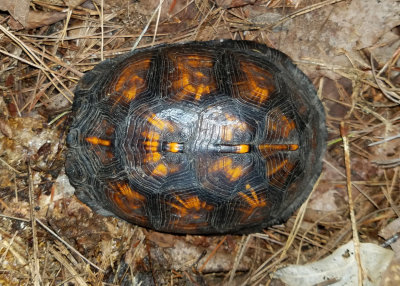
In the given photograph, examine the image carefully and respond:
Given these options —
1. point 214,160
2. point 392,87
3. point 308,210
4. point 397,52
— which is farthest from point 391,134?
point 214,160

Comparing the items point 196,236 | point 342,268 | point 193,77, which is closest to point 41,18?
point 193,77

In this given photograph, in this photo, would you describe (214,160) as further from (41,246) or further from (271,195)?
(41,246)

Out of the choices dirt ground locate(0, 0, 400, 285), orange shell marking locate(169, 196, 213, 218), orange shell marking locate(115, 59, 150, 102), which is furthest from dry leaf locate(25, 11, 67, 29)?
orange shell marking locate(169, 196, 213, 218)

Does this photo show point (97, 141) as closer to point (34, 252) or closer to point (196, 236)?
point (34, 252)

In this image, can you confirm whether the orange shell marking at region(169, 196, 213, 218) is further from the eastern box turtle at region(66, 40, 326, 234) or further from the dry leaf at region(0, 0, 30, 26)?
the dry leaf at region(0, 0, 30, 26)

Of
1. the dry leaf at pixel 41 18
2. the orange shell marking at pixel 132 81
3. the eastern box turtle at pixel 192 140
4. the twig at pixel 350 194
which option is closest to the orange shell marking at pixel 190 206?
the eastern box turtle at pixel 192 140

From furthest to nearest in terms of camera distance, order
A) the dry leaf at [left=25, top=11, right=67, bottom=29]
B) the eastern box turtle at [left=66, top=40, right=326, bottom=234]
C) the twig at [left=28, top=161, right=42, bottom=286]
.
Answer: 1. the dry leaf at [left=25, top=11, right=67, bottom=29]
2. the twig at [left=28, top=161, right=42, bottom=286]
3. the eastern box turtle at [left=66, top=40, right=326, bottom=234]

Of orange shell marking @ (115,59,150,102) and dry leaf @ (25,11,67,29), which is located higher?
dry leaf @ (25,11,67,29)
